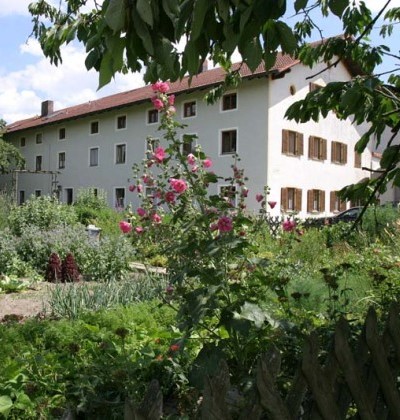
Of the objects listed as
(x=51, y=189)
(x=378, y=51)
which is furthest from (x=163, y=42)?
(x=51, y=189)

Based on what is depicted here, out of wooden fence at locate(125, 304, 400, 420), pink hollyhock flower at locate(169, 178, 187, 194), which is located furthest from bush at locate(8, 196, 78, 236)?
wooden fence at locate(125, 304, 400, 420)

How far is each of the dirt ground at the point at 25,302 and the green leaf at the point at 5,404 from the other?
2.58 m

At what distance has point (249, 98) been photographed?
84.1ft

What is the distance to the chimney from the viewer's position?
43231mm

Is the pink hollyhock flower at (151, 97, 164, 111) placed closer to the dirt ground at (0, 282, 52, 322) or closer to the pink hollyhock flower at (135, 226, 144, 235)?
the pink hollyhock flower at (135, 226, 144, 235)

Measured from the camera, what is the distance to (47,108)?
43406mm

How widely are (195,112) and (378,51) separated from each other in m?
23.7

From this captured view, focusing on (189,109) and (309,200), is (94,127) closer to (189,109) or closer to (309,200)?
(189,109)

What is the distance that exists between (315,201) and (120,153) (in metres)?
12.2

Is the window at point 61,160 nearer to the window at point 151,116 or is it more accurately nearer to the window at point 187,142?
the window at point 151,116

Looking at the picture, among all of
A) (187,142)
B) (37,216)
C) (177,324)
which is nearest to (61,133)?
(37,216)

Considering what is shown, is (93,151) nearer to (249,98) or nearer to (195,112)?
(195,112)

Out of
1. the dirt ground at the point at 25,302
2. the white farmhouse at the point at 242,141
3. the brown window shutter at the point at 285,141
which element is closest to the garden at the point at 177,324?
the dirt ground at the point at 25,302

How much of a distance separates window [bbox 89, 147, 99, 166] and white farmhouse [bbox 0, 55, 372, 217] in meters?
0.07
